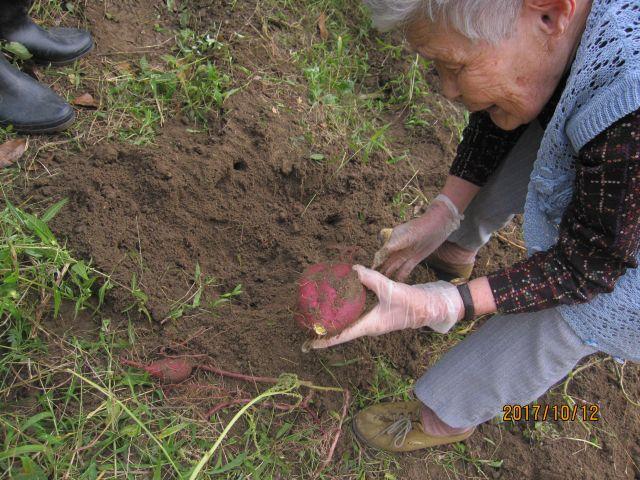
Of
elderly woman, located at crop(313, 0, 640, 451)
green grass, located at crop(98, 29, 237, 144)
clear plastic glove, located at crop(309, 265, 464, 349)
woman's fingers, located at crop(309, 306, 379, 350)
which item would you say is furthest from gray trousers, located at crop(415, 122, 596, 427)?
green grass, located at crop(98, 29, 237, 144)

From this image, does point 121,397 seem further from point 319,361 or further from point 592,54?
point 592,54

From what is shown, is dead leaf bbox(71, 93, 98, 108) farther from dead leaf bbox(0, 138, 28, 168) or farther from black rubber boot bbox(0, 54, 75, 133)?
dead leaf bbox(0, 138, 28, 168)

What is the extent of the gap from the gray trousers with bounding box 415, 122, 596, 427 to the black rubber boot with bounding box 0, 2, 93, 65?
191 cm

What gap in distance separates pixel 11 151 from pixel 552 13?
1.91 metres

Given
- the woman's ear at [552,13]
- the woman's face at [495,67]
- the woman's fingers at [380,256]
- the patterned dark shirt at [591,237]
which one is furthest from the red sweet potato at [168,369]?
the woman's ear at [552,13]

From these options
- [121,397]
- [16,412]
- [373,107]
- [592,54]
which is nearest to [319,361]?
[121,397]

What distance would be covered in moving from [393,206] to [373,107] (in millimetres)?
721

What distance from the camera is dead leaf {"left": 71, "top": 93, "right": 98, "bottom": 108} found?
2.21 m

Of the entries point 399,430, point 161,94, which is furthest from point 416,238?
point 161,94

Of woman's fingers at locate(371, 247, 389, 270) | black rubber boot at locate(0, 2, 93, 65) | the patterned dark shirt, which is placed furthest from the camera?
black rubber boot at locate(0, 2, 93, 65)

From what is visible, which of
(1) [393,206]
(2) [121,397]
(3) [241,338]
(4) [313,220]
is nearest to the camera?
(2) [121,397]

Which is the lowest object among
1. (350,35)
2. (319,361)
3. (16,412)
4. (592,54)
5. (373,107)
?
(16,412)

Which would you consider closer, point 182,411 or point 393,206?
point 182,411

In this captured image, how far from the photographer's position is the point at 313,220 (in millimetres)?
2188
